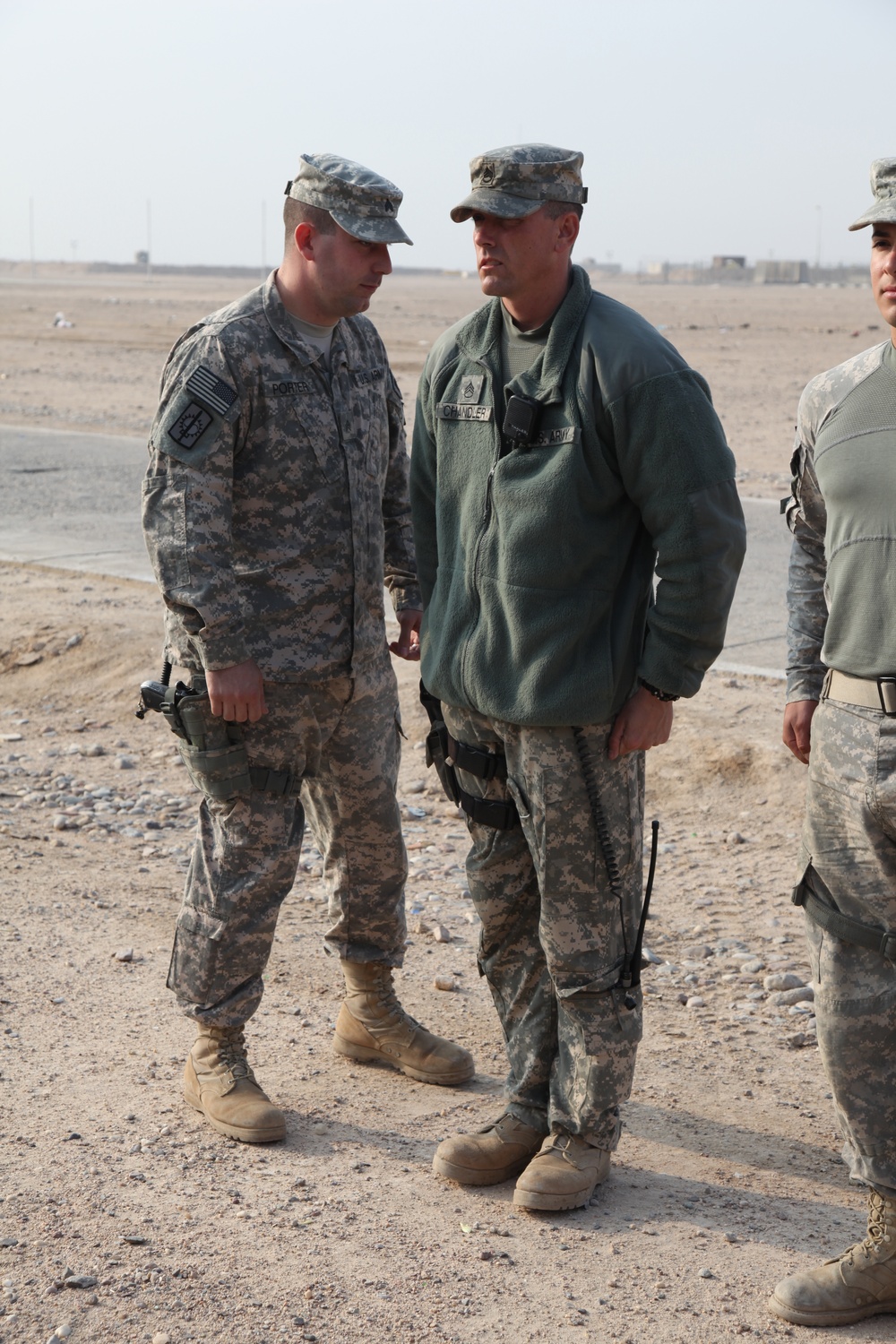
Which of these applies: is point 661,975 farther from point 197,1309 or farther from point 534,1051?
point 197,1309

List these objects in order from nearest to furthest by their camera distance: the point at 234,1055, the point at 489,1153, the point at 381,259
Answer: the point at 489,1153
the point at 381,259
the point at 234,1055

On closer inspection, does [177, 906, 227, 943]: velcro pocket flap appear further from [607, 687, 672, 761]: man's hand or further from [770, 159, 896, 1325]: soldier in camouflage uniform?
[770, 159, 896, 1325]: soldier in camouflage uniform

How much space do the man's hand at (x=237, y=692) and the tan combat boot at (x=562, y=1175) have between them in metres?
1.21

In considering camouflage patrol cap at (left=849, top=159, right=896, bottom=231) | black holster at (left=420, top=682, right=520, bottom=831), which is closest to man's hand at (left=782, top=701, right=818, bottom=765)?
black holster at (left=420, top=682, right=520, bottom=831)

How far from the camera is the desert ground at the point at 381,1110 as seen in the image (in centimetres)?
297

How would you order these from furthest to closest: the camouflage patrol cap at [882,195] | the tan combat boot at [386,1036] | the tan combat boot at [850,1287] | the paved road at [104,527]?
the paved road at [104,527], the tan combat boot at [386,1036], the tan combat boot at [850,1287], the camouflage patrol cap at [882,195]

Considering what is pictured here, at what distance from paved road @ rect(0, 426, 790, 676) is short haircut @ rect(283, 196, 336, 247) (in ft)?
14.2

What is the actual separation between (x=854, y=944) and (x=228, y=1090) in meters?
1.63

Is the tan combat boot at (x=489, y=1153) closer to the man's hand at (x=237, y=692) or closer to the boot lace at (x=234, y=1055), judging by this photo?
the boot lace at (x=234, y=1055)

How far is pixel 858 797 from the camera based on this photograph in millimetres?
2822

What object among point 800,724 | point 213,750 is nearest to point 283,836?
point 213,750

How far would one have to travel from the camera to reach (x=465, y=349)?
3.32 m

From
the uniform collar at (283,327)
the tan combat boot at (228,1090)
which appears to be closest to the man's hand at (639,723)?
the uniform collar at (283,327)

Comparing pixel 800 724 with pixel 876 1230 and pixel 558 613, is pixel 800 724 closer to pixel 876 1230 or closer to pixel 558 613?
pixel 558 613
